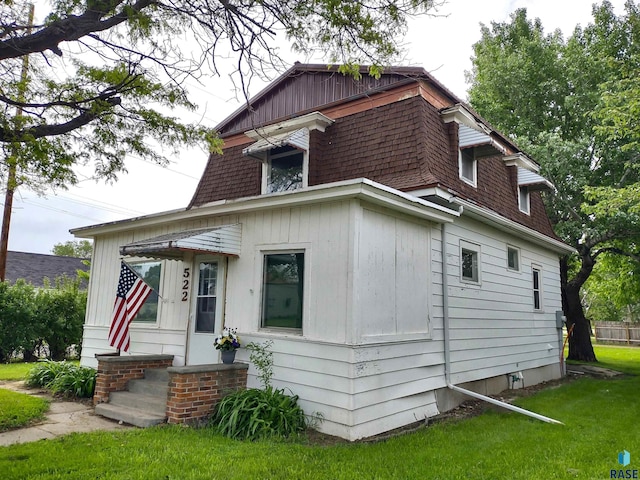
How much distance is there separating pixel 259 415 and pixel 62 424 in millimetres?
2701

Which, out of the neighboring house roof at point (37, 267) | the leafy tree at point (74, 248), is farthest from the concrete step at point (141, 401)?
the leafy tree at point (74, 248)

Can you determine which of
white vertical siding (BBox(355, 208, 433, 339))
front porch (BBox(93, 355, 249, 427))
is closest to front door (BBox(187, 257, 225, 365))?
front porch (BBox(93, 355, 249, 427))

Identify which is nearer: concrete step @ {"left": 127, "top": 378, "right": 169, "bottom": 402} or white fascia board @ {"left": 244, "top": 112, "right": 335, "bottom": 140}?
concrete step @ {"left": 127, "top": 378, "right": 169, "bottom": 402}

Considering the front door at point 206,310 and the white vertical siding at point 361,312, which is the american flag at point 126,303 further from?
the front door at point 206,310

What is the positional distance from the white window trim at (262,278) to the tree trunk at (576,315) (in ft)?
41.0

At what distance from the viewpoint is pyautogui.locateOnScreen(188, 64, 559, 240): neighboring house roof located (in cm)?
756

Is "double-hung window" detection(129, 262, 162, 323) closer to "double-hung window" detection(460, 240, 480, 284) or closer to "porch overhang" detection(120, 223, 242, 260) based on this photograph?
"porch overhang" detection(120, 223, 242, 260)

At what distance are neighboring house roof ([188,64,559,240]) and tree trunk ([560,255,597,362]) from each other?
600 centimetres

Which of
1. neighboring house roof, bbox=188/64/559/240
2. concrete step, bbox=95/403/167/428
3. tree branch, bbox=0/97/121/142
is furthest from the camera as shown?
neighboring house roof, bbox=188/64/559/240

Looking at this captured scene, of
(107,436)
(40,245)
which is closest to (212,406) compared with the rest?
(107,436)

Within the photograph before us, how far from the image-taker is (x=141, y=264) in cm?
894

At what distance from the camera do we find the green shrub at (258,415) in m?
5.25

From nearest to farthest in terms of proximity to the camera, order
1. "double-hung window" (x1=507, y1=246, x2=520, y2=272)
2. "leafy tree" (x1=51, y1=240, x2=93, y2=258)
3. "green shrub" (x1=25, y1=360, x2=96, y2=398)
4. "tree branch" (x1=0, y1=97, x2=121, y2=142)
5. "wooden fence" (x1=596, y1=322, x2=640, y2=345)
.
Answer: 1. "tree branch" (x1=0, y1=97, x2=121, y2=142)
2. "green shrub" (x1=25, y1=360, x2=96, y2=398)
3. "double-hung window" (x1=507, y1=246, x2=520, y2=272)
4. "wooden fence" (x1=596, y1=322, x2=640, y2=345)
5. "leafy tree" (x1=51, y1=240, x2=93, y2=258)
